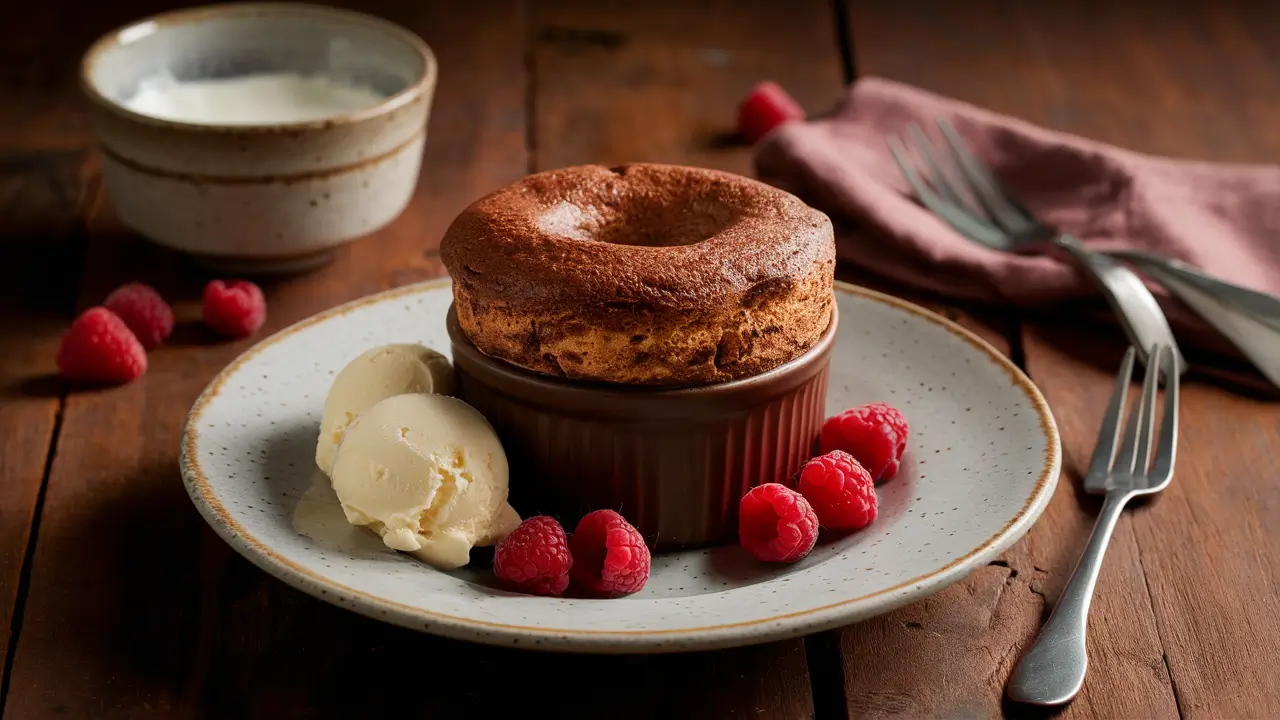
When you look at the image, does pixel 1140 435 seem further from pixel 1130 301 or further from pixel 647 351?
pixel 647 351

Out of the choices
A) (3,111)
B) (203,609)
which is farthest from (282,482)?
(3,111)

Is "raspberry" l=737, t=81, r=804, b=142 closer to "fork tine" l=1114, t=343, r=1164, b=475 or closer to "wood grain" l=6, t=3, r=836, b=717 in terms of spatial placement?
"fork tine" l=1114, t=343, r=1164, b=475

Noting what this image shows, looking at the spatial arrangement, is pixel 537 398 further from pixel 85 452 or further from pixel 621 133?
pixel 621 133

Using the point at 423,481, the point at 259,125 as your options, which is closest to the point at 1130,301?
the point at 423,481

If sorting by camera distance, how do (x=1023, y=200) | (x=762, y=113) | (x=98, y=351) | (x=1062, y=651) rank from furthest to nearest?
(x=762, y=113), (x=1023, y=200), (x=98, y=351), (x=1062, y=651)

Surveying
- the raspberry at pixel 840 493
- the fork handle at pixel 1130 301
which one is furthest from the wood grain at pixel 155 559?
the fork handle at pixel 1130 301

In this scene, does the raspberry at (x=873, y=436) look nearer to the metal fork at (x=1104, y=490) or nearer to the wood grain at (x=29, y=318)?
the metal fork at (x=1104, y=490)

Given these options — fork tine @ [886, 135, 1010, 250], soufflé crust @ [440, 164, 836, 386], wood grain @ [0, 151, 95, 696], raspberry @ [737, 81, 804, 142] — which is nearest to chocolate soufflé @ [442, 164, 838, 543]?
soufflé crust @ [440, 164, 836, 386]
